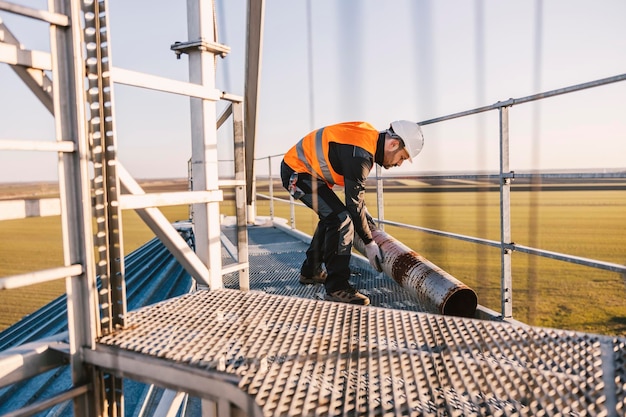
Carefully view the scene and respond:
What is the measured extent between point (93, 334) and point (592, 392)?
1.73 m

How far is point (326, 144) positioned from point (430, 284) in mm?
1252

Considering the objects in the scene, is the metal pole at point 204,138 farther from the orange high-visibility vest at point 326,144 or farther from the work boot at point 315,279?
the work boot at point 315,279

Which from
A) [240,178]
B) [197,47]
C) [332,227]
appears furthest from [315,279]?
[197,47]

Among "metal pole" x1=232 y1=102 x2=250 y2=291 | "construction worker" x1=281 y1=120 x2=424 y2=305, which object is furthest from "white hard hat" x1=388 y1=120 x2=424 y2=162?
"metal pole" x1=232 y1=102 x2=250 y2=291

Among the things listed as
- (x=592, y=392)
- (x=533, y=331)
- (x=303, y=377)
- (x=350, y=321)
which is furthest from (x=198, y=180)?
(x=592, y=392)

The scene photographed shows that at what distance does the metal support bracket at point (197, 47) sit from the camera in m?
2.26

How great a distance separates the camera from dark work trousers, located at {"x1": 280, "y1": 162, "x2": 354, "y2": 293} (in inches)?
127

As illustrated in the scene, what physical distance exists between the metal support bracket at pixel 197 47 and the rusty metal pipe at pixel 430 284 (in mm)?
1900

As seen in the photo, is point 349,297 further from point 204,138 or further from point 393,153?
point 204,138

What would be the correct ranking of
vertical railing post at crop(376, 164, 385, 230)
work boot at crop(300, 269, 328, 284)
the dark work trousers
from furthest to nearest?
vertical railing post at crop(376, 164, 385, 230) → work boot at crop(300, 269, 328, 284) → the dark work trousers

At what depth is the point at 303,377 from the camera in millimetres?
1342

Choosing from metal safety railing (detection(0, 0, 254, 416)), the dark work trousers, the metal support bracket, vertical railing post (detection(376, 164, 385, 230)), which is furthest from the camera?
vertical railing post (detection(376, 164, 385, 230))

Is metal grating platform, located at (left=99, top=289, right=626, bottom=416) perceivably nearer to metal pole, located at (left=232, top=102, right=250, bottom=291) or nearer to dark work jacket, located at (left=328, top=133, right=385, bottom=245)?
metal pole, located at (left=232, top=102, right=250, bottom=291)

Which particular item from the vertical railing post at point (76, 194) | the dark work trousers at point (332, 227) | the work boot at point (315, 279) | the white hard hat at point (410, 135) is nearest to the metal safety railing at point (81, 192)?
the vertical railing post at point (76, 194)
